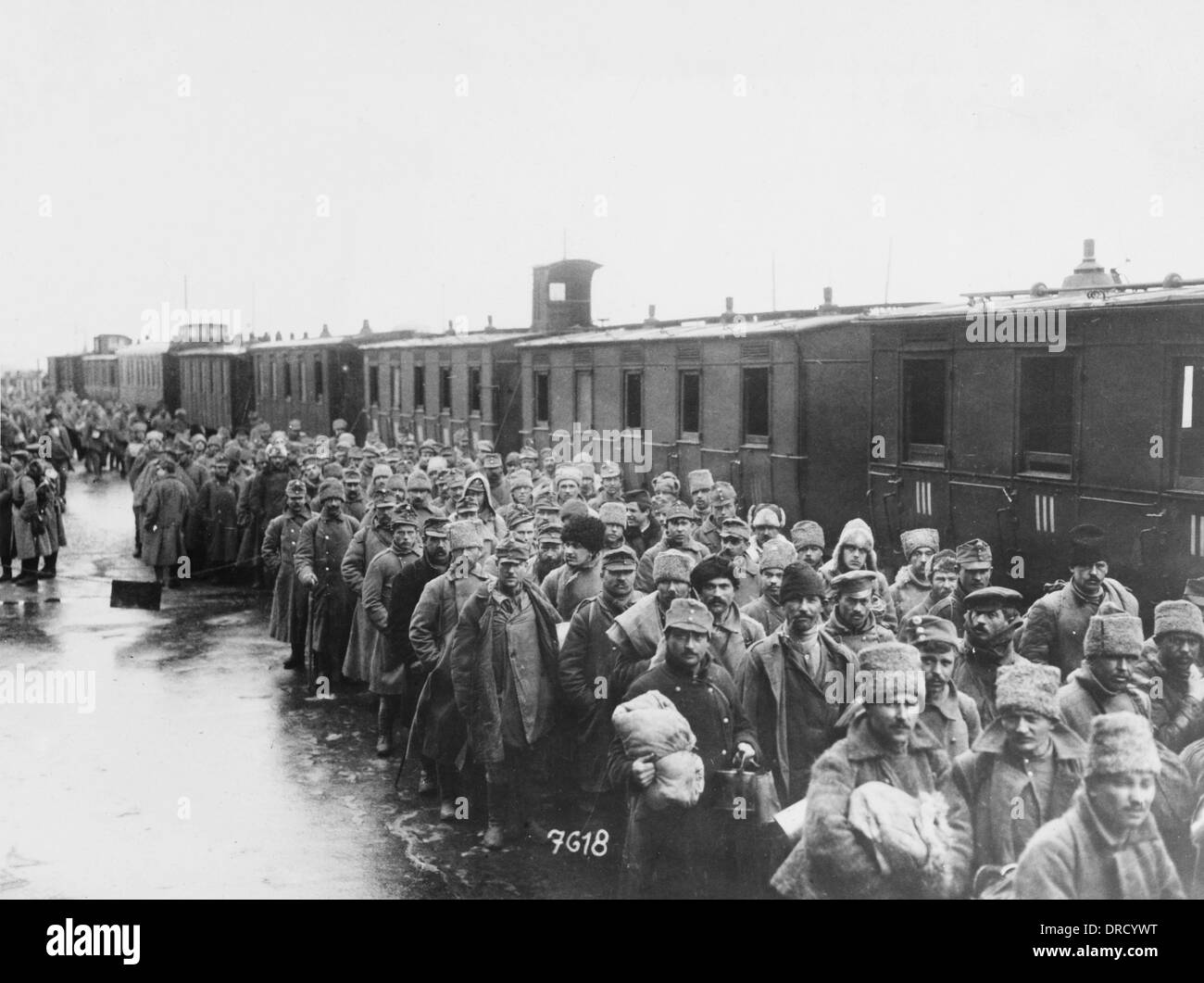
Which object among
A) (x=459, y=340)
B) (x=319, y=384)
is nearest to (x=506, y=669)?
(x=459, y=340)

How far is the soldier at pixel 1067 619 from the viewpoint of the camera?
5.94 metres

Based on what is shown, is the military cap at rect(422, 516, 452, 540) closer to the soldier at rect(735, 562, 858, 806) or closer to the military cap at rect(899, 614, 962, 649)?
the soldier at rect(735, 562, 858, 806)

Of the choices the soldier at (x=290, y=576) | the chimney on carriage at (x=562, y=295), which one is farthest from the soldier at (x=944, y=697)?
the chimney on carriage at (x=562, y=295)

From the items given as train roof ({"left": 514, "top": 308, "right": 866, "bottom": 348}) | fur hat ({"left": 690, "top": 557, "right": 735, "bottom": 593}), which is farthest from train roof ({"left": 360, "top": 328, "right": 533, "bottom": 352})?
fur hat ({"left": 690, "top": 557, "right": 735, "bottom": 593})

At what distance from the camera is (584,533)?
6.85 meters

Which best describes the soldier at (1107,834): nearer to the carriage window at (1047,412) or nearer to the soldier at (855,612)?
the soldier at (855,612)

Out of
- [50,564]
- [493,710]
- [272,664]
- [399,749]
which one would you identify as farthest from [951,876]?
[50,564]

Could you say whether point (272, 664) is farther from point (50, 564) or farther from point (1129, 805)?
point (1129, 805)

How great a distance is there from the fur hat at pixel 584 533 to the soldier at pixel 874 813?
9.11 feet

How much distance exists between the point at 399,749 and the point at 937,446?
5.19 meters

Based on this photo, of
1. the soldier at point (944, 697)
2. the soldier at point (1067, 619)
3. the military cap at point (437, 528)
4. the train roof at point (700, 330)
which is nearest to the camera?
the soldier at point (944, 697)

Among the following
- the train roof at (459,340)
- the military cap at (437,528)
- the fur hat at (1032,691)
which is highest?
the train roof at (459,340)

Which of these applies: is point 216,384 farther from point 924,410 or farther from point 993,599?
point 993,599

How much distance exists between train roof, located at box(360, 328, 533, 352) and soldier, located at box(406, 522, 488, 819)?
14.2 m
